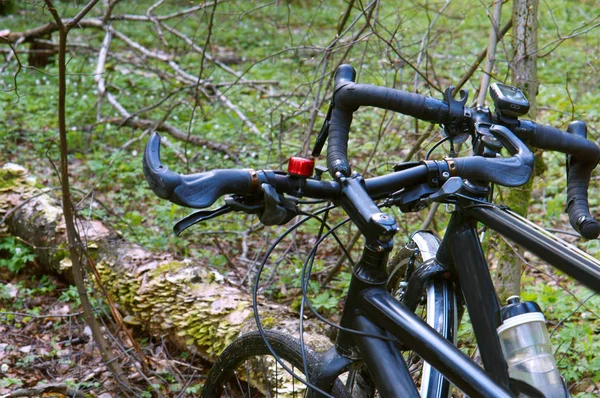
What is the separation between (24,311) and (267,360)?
2028 millimetres

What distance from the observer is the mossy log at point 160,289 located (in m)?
3.24

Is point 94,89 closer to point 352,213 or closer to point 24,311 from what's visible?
point 24,311

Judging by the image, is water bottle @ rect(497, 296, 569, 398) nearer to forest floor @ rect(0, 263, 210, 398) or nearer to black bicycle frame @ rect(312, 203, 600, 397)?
black bicycle frame @ rect(312, 203, 600, 397)

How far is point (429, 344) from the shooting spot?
4.45ft

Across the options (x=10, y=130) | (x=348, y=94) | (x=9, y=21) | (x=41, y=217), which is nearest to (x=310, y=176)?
(x=348, y=94)

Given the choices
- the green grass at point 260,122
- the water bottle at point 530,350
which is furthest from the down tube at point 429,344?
the green grass at point 260,122

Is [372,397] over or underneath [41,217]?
underneath

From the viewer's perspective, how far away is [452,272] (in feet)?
5.90

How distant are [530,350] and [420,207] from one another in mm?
408

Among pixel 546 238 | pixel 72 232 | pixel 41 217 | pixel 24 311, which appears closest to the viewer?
pixel 546 238

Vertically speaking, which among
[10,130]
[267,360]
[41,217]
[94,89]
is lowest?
[267,360]

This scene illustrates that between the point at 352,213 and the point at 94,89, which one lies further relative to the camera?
the point at 94,89

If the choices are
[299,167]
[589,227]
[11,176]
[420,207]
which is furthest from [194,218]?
[11,176]

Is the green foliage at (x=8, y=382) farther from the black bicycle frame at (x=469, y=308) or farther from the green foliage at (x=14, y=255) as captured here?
the black bicycle frame at (x=469, y=308)
